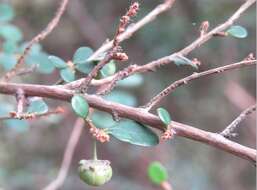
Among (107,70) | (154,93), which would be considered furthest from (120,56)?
(154,93)

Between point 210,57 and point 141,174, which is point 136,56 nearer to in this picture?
point 210,57

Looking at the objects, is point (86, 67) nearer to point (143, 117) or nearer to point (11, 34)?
point (143, 117)

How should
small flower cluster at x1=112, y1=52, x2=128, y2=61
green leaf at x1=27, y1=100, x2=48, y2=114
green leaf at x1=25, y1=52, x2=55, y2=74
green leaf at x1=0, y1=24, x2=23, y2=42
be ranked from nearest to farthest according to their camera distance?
small flower cluster at x1=112, y1=52, x2=128, y2=61, green leaf at x1=27, y1=100, x2=48, y2=114, green leaf at x1=25, y1=52, x2=55, y2=74, green leaf at x1=0, y1=24, x2=23, y2=42

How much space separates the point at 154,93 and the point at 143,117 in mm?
1401

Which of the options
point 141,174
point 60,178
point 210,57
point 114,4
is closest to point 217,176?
point 141,174

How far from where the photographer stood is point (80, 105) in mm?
560

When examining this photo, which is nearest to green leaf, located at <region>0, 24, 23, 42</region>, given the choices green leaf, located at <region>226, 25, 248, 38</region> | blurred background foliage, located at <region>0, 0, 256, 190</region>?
green leaf, located at <region>226, 25, 248, 38</region>

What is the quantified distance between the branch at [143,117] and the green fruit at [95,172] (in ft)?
0.17

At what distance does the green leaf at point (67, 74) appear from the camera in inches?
26.7

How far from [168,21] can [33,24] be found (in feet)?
1.53

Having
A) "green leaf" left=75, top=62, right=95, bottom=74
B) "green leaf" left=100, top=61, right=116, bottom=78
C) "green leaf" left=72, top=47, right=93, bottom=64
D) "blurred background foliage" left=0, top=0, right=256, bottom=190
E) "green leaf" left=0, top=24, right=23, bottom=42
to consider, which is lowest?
"green leaf" left=100, top=61, right=116, bottom=78

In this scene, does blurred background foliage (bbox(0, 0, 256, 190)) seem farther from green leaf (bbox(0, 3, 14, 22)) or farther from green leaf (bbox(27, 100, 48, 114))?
green leaf (bbox(27, 100, 48, 114))

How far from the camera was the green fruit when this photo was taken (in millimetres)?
548

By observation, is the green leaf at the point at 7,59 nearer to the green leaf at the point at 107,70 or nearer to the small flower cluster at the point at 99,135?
the green leaf at the point at 107,70
